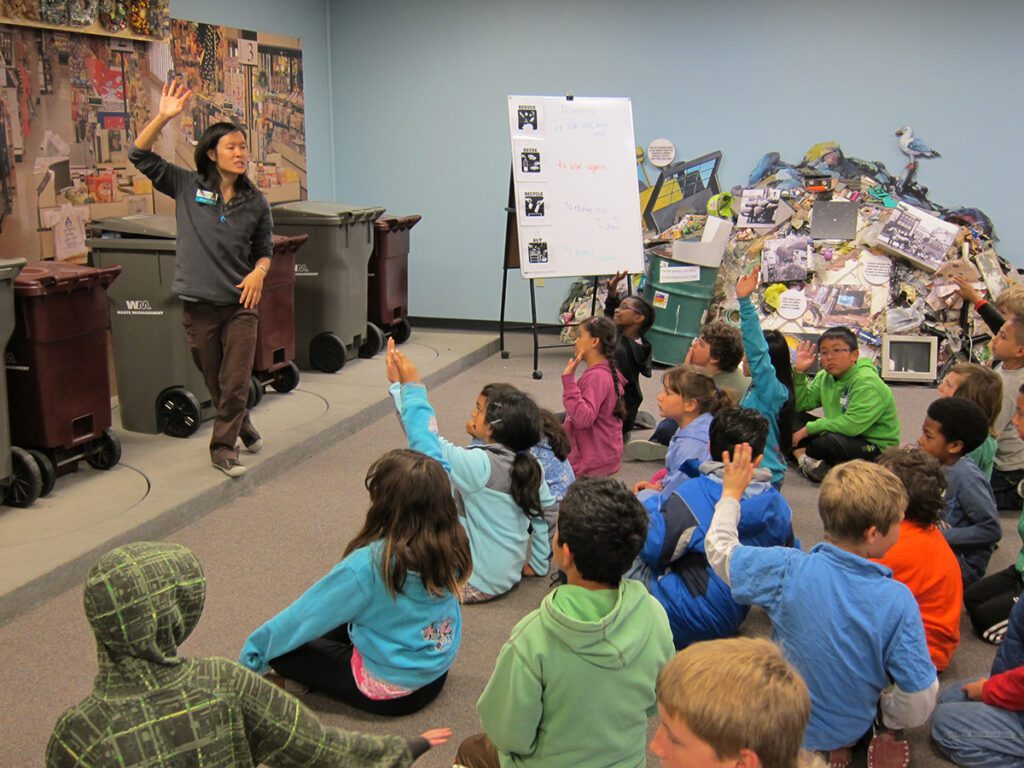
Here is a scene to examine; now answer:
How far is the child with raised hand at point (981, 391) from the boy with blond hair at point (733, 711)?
9.26ft

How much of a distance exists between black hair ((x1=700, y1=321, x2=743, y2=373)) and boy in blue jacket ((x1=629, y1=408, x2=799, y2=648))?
156cm

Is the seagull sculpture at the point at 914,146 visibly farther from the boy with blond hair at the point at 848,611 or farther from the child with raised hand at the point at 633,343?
the boy with blond hair at the point at 848,611

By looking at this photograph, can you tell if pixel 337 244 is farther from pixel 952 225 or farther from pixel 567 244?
pixel 952 225

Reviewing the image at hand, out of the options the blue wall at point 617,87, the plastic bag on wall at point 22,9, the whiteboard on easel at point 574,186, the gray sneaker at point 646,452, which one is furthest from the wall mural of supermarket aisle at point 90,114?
the gray sneaker at point 646,452

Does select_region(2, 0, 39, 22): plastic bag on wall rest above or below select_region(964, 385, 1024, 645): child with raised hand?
above

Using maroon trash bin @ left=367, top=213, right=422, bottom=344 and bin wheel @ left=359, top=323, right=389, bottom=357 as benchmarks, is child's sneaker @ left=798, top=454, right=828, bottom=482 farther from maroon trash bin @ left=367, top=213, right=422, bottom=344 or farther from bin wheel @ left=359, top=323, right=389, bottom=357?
maroon trash bin @ left=367, top=213, right=422, bottom=344

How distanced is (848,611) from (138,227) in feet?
12.9

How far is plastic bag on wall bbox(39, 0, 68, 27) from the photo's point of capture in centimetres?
505

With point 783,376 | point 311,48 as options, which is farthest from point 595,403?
point 311,48

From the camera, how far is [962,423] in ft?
11.3

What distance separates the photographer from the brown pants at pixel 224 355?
171 inches

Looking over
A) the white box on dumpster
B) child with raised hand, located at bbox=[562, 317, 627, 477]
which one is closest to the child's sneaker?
child with raised hand, located at bbox=[562, 317, 627, 477]

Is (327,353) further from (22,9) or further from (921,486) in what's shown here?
(921,486)

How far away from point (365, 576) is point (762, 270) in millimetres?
5314
